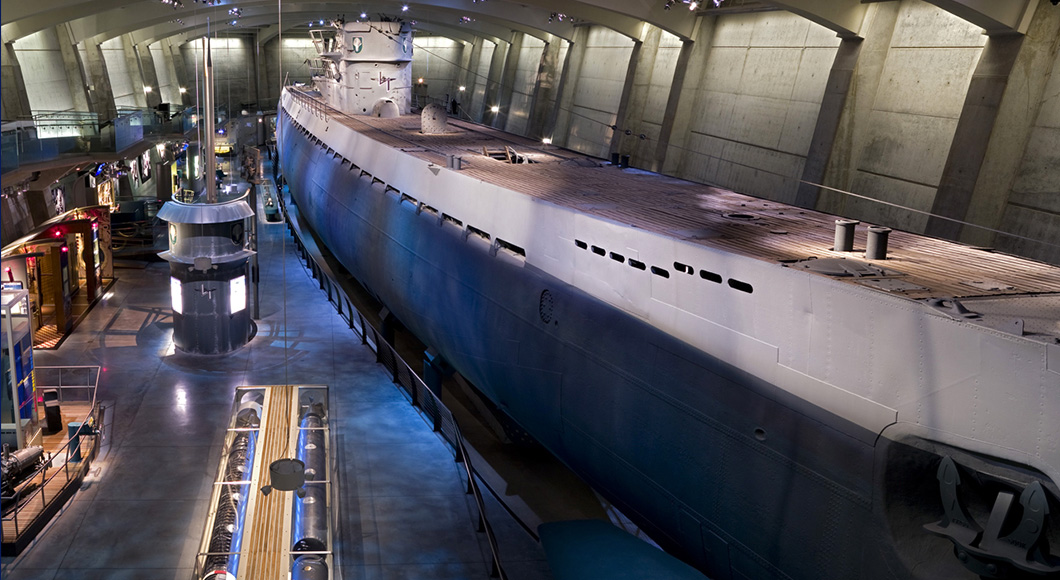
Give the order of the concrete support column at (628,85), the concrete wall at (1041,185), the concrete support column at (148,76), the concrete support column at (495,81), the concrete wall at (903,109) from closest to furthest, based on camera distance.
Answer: the concrete wall at (1041,185), the concrete wall at (903,109), the concrete support column at (628,85), the concrete support column at (148,76), the concrete support column at (495,81)

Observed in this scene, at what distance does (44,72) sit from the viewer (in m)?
28.9

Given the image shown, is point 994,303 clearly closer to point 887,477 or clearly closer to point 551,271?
point 887,477

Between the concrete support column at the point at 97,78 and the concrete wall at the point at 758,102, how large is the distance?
76.3 ft

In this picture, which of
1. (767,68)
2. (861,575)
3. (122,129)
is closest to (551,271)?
(861,575)

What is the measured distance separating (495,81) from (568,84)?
11993 millimetres

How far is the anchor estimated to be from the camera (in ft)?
16.7

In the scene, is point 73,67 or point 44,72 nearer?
point 44,72

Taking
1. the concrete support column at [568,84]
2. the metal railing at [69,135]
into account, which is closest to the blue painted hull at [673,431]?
the metal railing at [69,135]

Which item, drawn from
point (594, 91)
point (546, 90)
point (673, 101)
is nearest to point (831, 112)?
point (673, 101)

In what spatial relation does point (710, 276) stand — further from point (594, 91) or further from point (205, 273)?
point (594, 91)

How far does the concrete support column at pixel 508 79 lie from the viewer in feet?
137

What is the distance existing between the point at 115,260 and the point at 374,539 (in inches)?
565

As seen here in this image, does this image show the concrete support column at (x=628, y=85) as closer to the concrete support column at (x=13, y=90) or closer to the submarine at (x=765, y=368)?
the submarine at (x=765, y=368)

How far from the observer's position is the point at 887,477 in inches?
231
